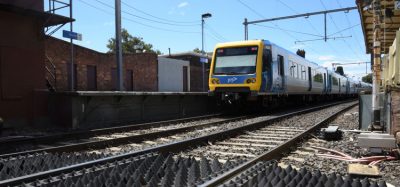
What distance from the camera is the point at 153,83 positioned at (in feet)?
102

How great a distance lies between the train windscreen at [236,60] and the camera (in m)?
15.1

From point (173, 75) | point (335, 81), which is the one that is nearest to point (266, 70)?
point (173, 75)

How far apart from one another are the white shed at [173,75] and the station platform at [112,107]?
45.9 ft

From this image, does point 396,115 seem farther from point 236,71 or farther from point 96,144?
point 236,71

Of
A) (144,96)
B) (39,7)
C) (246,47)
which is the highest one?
(39,7)

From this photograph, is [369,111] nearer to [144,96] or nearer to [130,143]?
[130,143]

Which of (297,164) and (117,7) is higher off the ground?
(117,7)

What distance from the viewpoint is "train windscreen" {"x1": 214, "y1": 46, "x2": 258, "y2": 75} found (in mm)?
15055

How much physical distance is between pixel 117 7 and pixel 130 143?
355 inches

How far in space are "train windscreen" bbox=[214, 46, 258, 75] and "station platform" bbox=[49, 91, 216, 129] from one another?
2.39 meters

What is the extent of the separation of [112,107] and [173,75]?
793 inches

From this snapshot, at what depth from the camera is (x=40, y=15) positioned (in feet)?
41.4

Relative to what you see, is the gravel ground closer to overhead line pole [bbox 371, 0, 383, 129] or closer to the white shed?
overhead line pole [bbox 371, 0, 383, 129]

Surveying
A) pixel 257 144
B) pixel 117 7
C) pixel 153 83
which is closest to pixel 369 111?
pixel 257 144
